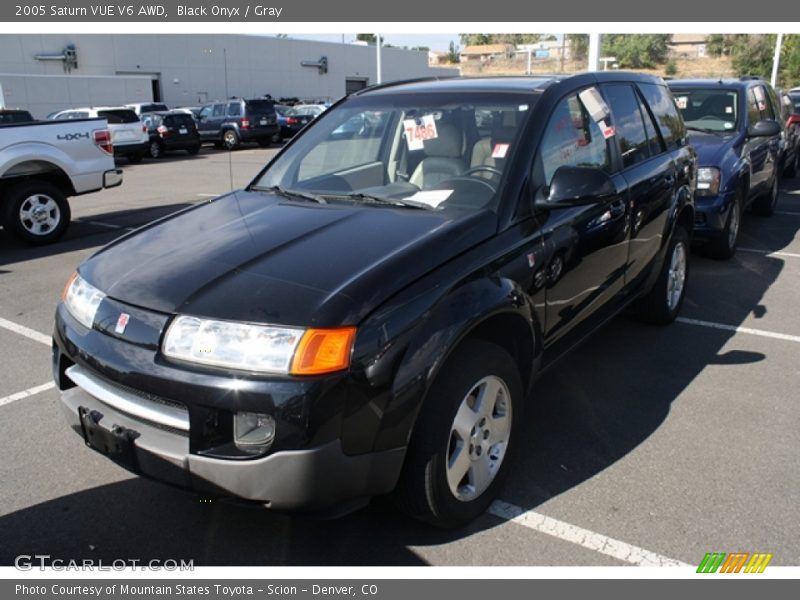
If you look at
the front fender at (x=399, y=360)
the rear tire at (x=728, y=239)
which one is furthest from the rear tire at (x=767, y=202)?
the front fender at (x=399, y=360)

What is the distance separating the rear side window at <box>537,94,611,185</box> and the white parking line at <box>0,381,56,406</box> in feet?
10.6

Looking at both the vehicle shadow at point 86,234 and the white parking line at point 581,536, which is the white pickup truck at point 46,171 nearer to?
the vehicle shadow at point 86,234

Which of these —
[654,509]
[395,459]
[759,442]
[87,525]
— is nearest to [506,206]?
[395,459]

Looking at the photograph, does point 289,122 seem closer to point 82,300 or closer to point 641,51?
point 82,300

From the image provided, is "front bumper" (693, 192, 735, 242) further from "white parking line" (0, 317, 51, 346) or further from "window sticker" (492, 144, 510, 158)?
"white parking line" (0, 317, 51, 346)

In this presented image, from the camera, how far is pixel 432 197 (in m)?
3.39

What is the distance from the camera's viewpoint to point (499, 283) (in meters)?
2.94

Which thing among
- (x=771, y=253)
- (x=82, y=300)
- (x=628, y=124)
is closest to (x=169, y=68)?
(x=771, y=253)

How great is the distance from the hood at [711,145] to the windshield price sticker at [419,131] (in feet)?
14.5

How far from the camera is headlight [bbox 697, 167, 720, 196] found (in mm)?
6941

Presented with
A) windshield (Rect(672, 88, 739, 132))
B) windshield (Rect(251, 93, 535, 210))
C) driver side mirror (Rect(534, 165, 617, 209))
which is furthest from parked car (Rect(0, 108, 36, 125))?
driver side mirror (Rect(534, 165, 617, 209))

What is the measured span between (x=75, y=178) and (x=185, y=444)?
25.5 ft

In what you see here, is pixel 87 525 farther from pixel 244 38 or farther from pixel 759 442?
pixel 244 38

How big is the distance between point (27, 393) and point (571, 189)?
3.55 m
